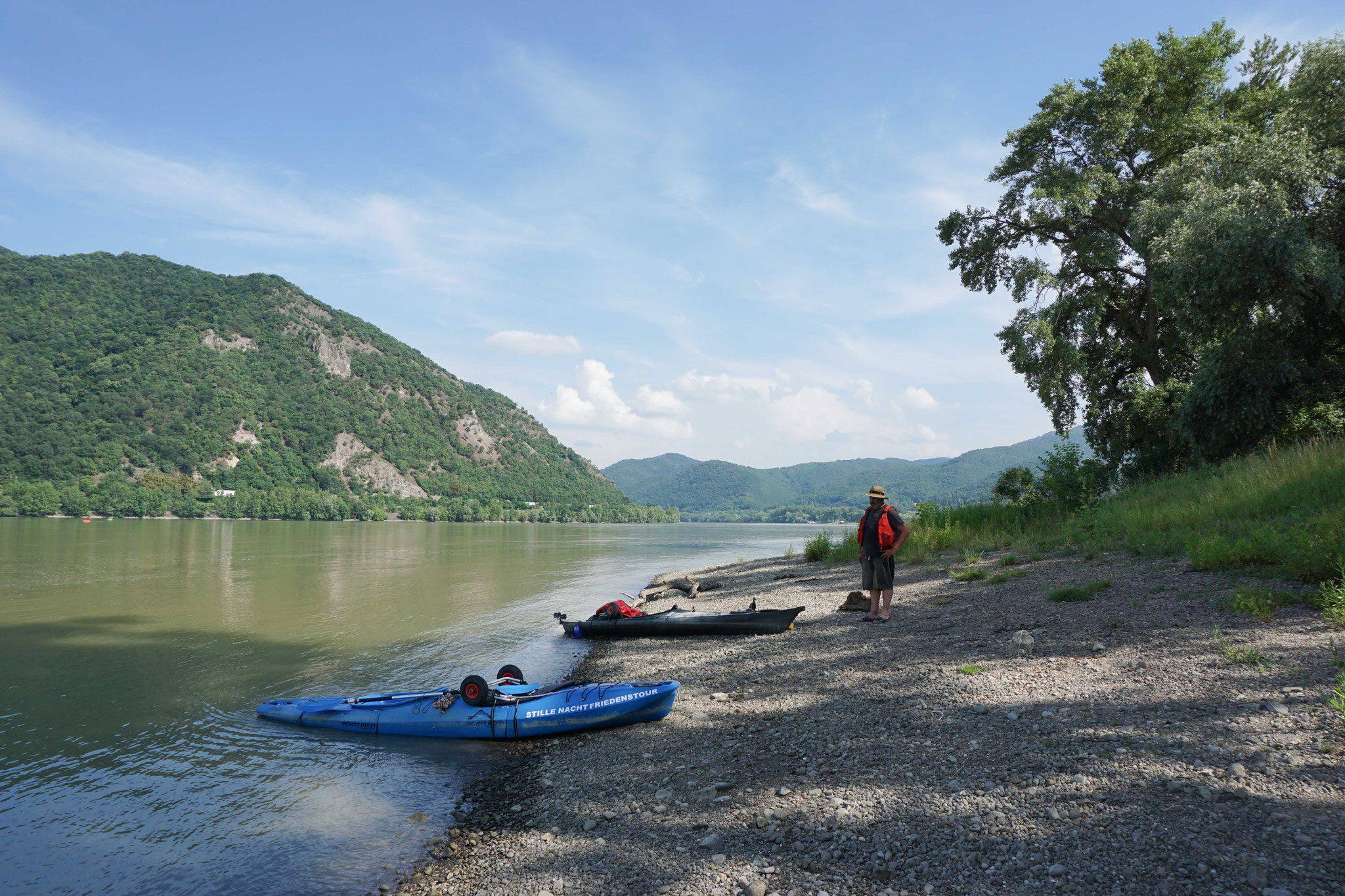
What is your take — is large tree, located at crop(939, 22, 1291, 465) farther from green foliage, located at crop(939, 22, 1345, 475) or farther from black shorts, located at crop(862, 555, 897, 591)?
black shorts, located at crop(862, 555, 897, 591)

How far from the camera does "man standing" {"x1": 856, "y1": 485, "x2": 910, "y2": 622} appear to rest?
34.6 feet

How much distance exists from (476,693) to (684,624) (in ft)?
18.3

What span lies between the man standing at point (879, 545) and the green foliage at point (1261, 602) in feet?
13.2

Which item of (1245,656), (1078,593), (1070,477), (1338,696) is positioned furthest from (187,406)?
(1338,696)

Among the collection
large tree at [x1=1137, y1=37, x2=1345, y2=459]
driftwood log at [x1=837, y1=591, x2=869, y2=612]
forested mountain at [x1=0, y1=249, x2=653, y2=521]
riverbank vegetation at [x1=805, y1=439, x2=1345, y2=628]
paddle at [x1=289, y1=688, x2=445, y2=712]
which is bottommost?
paddle at [x1=289, y1=688, x2=445, y2=712]

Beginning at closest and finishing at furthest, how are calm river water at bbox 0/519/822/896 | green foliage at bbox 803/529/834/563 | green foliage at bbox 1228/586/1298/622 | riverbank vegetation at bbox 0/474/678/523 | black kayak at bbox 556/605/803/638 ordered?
1. calm river water at bbox 0/519/822/896
2. green foliage at bbox 1228/586/1298/622
3. black kayak at bbox 556/605/803/638
4. green foliage at bbox 803/529/834/563
5. riverbank vegetation at bbox 0/474/678/523

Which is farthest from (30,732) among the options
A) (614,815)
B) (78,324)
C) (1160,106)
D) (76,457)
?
(78,324)

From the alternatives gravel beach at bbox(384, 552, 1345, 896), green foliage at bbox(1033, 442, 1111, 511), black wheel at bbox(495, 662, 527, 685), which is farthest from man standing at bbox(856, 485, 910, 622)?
green foliage at bbox(1033, 442, 1111, 511)

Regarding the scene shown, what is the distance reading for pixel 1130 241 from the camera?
21.0 m

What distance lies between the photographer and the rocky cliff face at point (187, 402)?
→ 416 ft

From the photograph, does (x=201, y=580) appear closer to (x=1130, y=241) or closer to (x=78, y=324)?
(x=1130, y=241)

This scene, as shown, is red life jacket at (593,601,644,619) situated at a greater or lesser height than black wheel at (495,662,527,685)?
lesser

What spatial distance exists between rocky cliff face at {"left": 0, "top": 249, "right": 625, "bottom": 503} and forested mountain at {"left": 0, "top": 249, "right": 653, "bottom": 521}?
1.27ft

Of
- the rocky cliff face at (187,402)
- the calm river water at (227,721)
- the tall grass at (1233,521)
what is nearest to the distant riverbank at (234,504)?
the rocky cliff face at (187,402)
